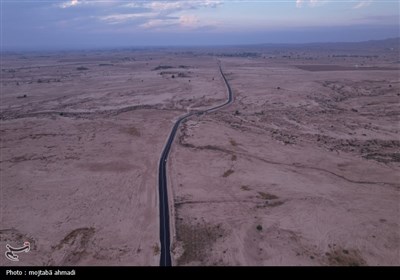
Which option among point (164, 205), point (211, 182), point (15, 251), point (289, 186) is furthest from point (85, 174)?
point (289, 186)

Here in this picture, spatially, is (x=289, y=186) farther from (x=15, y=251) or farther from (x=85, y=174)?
(x=15, y=251)

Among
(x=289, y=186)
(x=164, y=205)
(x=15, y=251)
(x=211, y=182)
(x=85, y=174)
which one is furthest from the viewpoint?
(x=85, y=174)

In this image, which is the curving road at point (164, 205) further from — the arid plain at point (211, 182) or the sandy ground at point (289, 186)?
the sandy ground at point (289, 186)

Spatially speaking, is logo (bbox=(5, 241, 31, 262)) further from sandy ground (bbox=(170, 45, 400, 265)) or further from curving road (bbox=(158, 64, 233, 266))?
sandy ground (bbox=(170, 45, 400, 265))

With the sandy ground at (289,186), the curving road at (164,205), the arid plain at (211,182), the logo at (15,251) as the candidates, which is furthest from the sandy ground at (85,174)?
the sandy ground at (289,186)

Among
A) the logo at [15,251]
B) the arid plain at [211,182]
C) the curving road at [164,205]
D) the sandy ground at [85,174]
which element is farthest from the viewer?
the sandy ground at [85,174]

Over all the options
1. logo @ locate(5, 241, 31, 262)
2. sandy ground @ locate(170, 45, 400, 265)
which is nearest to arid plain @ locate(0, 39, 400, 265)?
sandy ground @ locate(170, 45, 400, 265)
